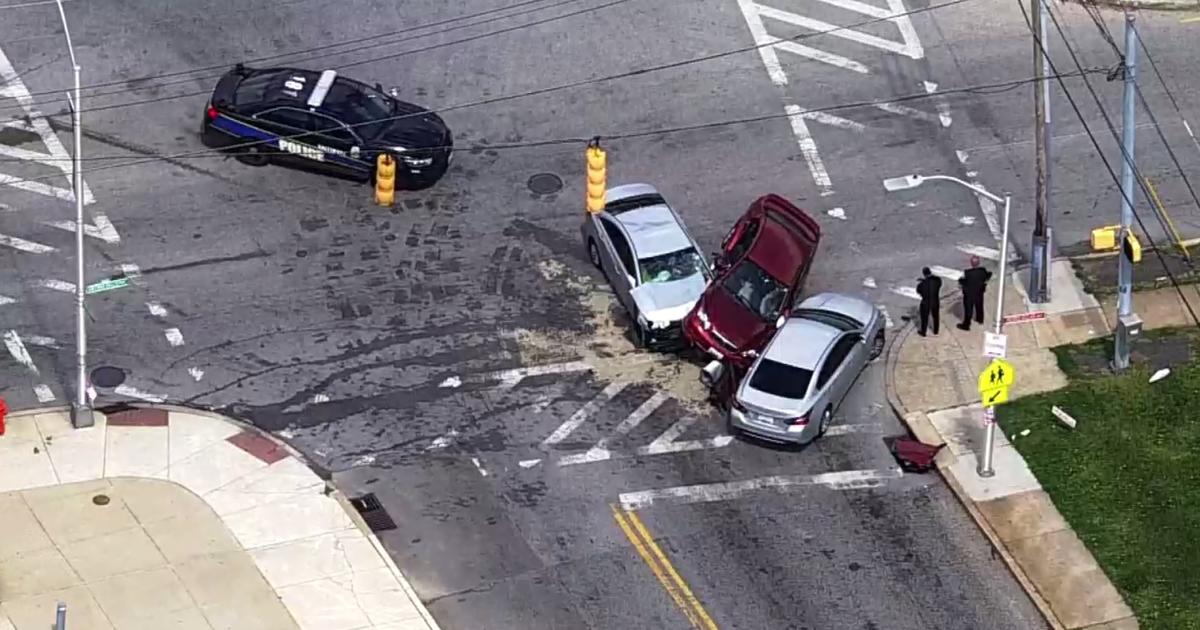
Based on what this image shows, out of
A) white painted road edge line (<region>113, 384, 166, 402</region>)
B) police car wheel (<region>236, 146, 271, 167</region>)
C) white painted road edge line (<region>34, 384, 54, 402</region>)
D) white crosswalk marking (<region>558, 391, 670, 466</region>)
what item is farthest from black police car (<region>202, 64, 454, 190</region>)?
white crosswalk marking (<region>558, 391, 670, 466</region>)

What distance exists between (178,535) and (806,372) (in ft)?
35.4

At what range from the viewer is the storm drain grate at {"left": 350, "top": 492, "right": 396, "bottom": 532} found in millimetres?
33125

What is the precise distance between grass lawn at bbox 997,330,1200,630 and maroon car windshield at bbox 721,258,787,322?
14.5 feet

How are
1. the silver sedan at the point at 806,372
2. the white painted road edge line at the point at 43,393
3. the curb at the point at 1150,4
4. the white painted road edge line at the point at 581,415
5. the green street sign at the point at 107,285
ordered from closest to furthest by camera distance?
the silver sedan at the point at 806,372, the white painted road edge line at the point at 581,415, the white painted road edge line at the point at 43,393, the green street sign at the point at 107,285, the curb at the point at 1150,4

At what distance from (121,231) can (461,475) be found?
31.0 ft

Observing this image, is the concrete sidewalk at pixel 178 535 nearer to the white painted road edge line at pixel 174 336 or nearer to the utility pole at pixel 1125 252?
the white painted road edge line at pixel 174 336

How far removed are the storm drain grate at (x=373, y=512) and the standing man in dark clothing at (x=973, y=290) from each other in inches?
451

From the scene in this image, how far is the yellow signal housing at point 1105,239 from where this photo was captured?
3922cm

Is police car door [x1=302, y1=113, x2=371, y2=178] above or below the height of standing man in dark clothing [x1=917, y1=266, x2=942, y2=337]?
above

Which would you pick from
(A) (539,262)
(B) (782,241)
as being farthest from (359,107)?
(B) (782,241)

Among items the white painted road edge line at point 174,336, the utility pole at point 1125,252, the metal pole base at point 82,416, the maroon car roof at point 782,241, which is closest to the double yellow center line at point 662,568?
the maroon car roof at point 782,241

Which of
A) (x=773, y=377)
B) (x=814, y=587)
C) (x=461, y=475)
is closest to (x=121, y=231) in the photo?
(x=461, y=475)

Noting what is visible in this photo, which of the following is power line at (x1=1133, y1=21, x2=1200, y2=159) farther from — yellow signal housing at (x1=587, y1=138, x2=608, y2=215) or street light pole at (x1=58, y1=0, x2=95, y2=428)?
street light pole at (x1=58, y1=0, x2=95, y2=428)

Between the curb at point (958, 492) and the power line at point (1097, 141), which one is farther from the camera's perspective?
the power line at point (1097, 141)
